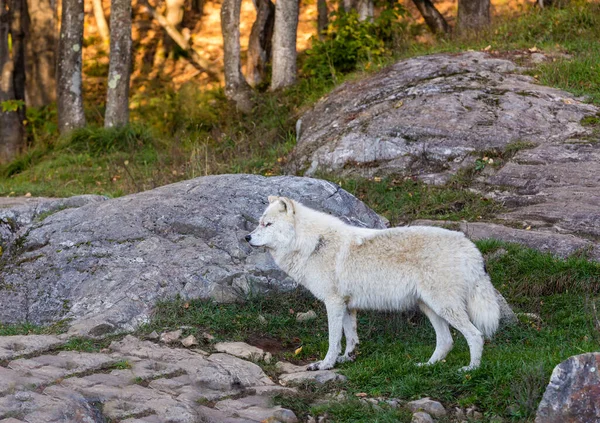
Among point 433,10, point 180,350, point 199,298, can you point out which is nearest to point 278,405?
point 180,350

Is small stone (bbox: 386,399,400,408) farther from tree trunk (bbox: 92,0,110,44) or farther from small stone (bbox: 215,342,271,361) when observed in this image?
tree trunk (bbox: 92,0,110,44)

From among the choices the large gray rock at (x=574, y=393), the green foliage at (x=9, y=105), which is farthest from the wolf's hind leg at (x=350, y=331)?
the green foliage at (x=9, y=105)

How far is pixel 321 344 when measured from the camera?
28.6 ft

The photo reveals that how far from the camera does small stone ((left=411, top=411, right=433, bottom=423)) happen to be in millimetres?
6551

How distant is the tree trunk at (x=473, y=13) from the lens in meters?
20.0

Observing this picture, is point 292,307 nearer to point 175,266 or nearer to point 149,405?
point 175,266

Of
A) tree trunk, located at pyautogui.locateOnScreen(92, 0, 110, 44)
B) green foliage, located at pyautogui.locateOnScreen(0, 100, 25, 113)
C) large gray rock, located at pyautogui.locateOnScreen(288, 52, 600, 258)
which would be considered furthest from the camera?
tree trunk, located at pyautogui.locateOnScreen(92, 0, 110, 44)

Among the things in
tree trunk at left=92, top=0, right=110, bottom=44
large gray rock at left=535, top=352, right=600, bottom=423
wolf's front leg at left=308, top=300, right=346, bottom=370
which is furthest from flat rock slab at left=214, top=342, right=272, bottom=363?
tree trunk at left=92, top=0, right=110, bottom=44

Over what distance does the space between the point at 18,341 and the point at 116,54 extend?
12754 mm

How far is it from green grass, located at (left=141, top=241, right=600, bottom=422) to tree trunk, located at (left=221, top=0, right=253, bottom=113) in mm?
10694

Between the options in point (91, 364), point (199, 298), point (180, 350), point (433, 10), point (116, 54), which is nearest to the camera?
point (91, 364)

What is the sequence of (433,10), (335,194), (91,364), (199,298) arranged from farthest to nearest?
1. (433,10)
2. (335,194)
3. (199,298)
4. (91,364)

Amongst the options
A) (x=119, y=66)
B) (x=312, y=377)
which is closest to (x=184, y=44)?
(x=119, y=66)

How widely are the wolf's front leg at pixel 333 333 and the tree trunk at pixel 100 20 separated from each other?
2221 cm
